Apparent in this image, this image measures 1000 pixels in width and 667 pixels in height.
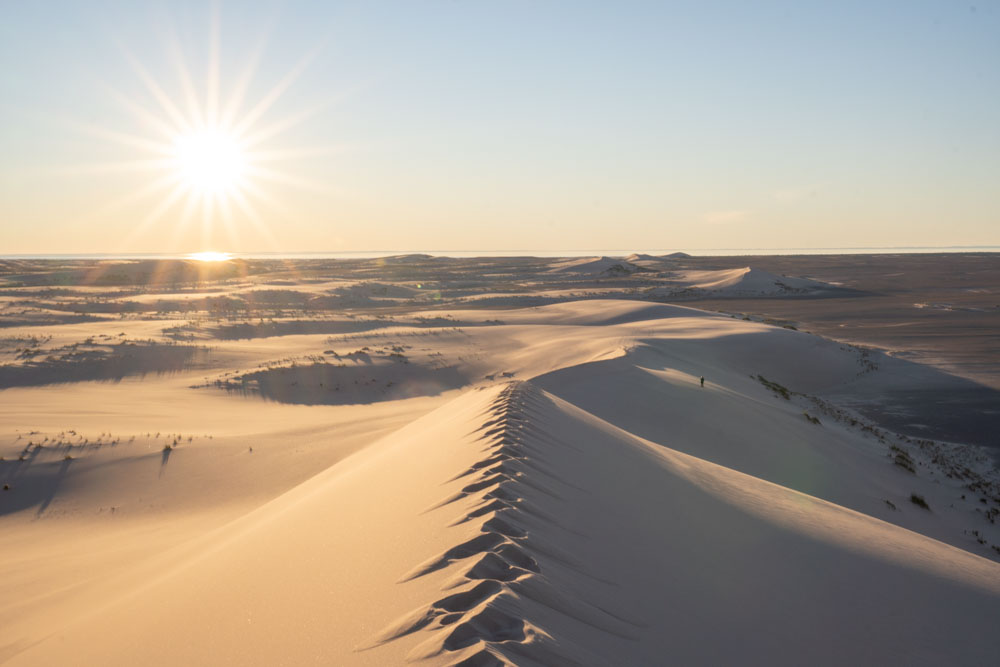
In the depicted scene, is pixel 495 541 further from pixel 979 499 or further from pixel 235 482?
pixel 979 499

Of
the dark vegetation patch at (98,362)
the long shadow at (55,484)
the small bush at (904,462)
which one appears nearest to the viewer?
the long shadow at (55,484)

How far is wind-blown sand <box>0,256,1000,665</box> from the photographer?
3020 millimetres

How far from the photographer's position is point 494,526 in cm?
356

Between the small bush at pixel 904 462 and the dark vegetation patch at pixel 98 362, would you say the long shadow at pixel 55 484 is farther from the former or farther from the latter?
the small bush at pixel 904 462

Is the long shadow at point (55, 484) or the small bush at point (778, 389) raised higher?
the long shadow at point (55, 484)

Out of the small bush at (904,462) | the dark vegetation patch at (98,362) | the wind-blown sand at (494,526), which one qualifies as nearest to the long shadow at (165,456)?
the wind-blown sand at (494,526)

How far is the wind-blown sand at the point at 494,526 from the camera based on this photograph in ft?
9.91

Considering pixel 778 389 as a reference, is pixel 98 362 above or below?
above

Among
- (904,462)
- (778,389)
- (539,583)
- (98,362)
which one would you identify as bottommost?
(904,462)

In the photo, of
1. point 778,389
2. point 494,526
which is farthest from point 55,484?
point 778,389

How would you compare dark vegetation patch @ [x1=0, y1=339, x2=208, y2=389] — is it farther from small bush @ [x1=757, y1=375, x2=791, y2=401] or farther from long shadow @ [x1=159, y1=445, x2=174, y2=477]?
small bush @ [x1=757, y1=375, x2=791, y2=401]

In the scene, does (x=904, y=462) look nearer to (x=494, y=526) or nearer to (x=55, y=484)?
(x=494, y=526)

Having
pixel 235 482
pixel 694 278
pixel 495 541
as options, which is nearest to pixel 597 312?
pixel 235 482

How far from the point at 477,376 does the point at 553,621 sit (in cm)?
1651
